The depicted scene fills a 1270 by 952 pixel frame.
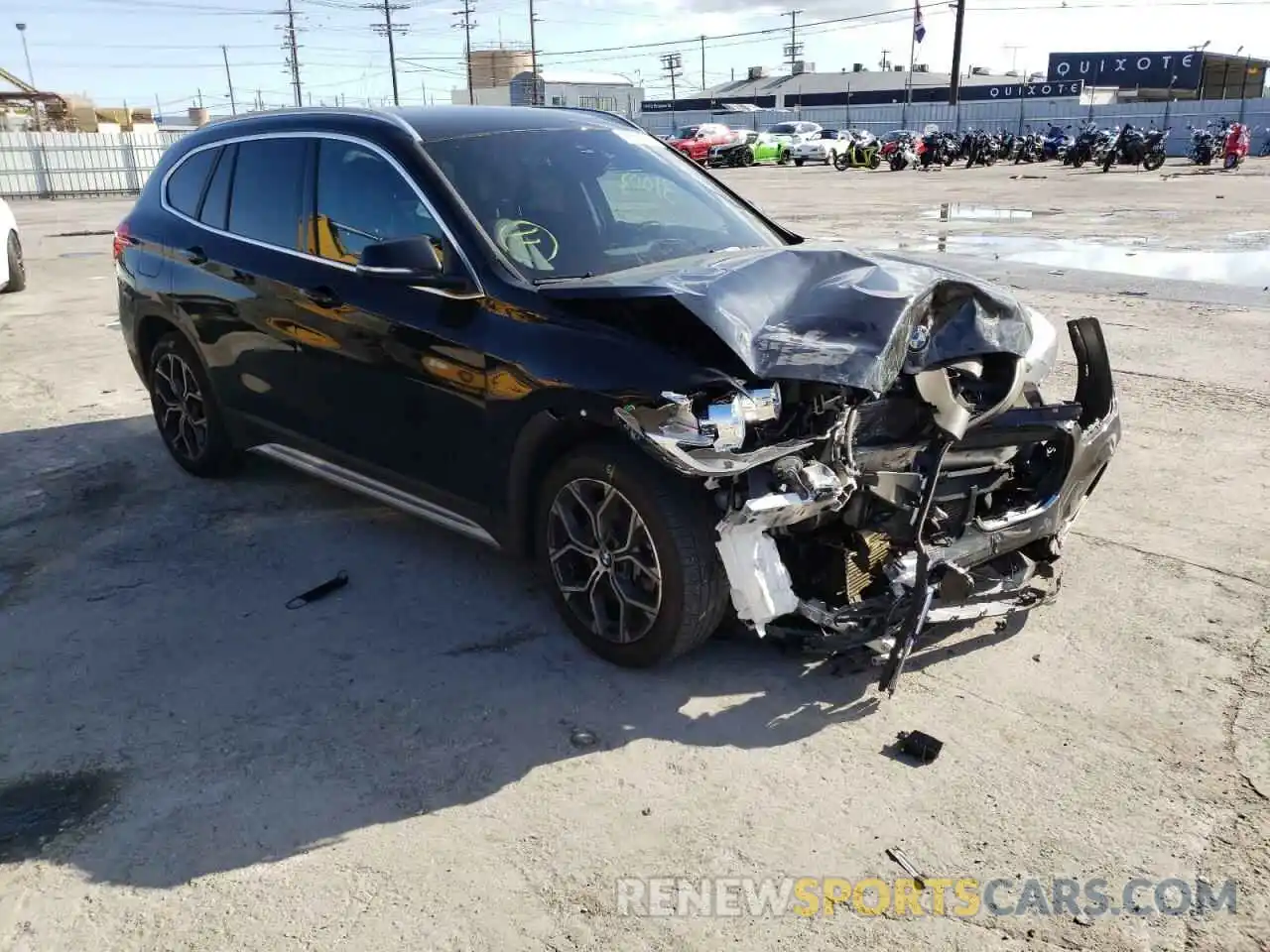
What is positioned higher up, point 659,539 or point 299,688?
point 659,539

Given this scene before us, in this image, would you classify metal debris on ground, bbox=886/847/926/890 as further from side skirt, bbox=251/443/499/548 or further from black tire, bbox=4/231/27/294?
black tire, bbox=4/231/27/294

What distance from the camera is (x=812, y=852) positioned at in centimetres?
281

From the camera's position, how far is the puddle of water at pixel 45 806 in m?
2.93

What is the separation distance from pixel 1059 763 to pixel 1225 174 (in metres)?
33.1

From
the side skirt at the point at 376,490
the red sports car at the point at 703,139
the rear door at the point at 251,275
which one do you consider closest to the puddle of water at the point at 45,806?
the side skirt at the point at 376,490

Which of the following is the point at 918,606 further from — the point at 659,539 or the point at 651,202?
the point at 651,202

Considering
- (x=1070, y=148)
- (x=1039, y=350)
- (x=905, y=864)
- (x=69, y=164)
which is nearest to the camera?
(x=905, y=864)

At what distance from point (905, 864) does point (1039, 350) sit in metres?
2.07

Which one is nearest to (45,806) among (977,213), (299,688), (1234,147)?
(299,688)

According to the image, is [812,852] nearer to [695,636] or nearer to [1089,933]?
[1089,933]

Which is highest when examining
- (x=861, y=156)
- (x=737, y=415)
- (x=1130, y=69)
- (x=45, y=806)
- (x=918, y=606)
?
(x=1130, y=69)

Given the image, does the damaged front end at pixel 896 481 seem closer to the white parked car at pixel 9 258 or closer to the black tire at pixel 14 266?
the white parked car at pixel 9 258

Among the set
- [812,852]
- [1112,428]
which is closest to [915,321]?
[1112,428]

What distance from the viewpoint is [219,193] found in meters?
5.31
